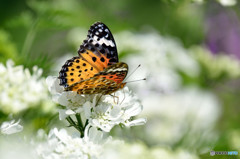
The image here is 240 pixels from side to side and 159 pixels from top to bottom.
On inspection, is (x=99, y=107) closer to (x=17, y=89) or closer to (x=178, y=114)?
(x=17, y=89)

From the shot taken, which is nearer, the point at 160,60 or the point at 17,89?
the point at 17,89

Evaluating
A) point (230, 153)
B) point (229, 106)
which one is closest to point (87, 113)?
point (230, 153)

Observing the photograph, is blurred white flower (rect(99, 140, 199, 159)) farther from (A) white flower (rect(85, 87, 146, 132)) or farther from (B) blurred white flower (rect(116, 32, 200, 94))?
(B) blurred white flower (rect(116, 32, 200, 94))

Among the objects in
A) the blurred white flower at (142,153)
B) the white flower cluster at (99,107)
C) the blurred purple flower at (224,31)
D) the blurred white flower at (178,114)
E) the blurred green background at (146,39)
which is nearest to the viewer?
the white flower cluster at (99,107)

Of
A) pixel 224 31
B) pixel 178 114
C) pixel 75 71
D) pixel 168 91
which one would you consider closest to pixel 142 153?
pixel 75 71

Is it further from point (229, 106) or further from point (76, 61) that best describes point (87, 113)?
point (229, 106)

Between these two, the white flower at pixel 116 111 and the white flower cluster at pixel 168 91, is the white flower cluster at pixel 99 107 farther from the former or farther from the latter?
the white flower cluster at pixel 168 91

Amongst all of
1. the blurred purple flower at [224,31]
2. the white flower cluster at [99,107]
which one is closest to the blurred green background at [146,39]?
the blurred purple flower at [224,31]
